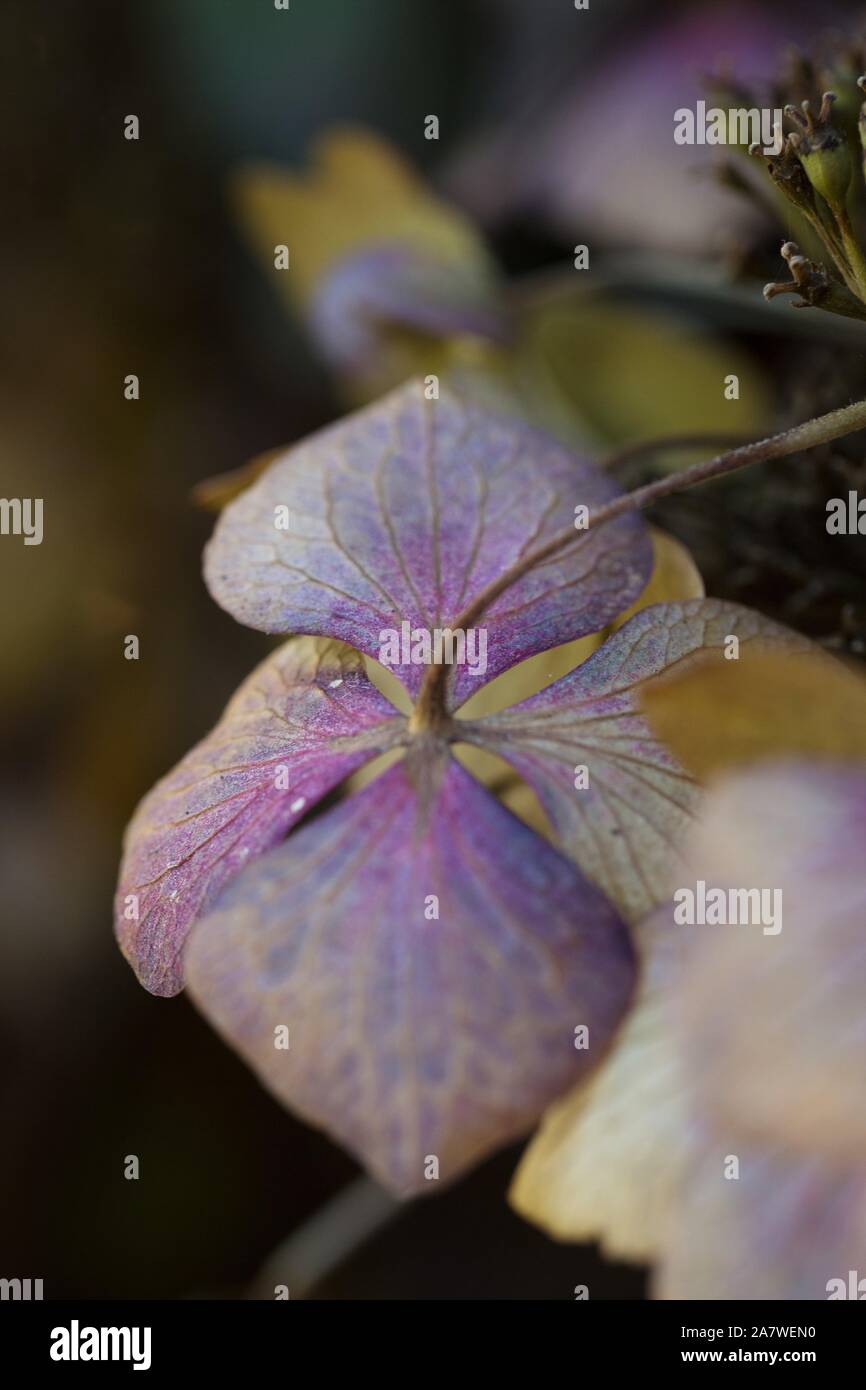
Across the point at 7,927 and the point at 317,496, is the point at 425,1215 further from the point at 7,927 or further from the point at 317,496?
the point at 317,496

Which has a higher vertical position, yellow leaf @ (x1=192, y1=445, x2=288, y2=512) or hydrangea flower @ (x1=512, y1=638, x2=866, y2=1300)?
yellow leaf @ (x1=192, y1=445, x2=288, y2=512)

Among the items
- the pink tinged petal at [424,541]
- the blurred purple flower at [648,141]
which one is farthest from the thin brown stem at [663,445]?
the blurred purple flower at [648,141]

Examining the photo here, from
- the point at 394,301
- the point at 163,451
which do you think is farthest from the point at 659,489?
the point at 163,451

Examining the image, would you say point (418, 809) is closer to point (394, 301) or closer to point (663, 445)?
point (663, 445)

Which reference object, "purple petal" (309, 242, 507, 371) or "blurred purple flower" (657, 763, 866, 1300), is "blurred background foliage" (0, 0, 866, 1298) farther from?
"blurred purple flower" (657, 763, 866, 1300)

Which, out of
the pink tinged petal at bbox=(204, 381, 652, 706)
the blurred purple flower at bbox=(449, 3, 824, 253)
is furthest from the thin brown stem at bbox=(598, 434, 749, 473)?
the blurred purple flower at bbox=(449, 3, 824, 253)

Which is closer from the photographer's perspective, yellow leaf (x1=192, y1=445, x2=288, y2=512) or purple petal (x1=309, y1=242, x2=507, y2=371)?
yellow leaf (x1=192, y1=445, x2=288, y2=512)

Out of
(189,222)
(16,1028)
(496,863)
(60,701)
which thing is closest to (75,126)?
(189,222)
